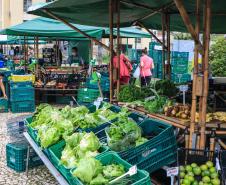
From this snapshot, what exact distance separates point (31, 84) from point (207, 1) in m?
7.46

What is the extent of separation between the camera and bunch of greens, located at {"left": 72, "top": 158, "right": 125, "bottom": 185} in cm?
331

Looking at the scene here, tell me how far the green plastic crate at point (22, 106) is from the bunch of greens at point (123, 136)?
267 inches

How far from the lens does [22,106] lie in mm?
10969

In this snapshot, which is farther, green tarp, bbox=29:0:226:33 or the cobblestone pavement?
green tarp, bbox=29:0:226:33

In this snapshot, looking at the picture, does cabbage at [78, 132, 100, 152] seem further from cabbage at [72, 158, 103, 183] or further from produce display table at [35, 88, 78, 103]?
produce display table at [35, 88, 78, 103]

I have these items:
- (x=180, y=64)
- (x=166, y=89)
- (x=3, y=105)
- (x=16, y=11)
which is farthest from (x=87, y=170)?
(x=16, y=11)

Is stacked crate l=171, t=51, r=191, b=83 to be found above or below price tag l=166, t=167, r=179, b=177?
above

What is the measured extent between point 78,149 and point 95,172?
79 centimetres

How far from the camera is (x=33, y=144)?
17.4 feet

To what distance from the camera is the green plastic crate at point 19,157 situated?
19.5ft

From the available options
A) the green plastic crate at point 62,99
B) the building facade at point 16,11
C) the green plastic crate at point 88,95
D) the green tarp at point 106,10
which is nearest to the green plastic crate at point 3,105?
the green plastic crate at point 62,99

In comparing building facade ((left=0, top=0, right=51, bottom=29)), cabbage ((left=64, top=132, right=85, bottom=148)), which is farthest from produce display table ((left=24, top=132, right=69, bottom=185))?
building facade ((left=0, top=0, right=51, bottom=29))

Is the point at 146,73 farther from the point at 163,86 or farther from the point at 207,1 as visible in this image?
the point at 207,1

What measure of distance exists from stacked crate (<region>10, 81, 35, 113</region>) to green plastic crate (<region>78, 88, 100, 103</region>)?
4.56 feet
